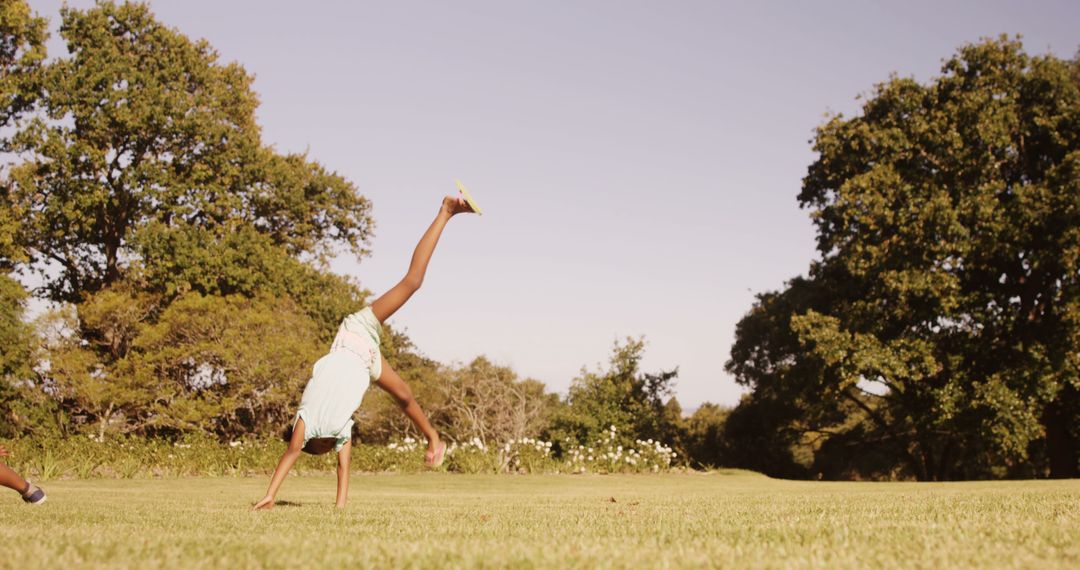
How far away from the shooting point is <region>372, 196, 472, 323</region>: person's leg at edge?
6969 millimetres

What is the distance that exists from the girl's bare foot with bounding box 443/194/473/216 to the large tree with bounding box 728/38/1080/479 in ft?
58.0

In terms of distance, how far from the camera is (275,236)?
3431cm

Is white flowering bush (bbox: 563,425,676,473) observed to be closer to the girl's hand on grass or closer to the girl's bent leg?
the girl's bent leg

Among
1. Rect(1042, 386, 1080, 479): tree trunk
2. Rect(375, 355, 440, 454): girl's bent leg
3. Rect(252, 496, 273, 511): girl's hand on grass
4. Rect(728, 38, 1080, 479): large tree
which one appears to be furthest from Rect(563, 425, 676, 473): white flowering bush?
Rect(252, 496, 273, 511): girl's hand on grass

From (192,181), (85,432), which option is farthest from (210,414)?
(192,181)

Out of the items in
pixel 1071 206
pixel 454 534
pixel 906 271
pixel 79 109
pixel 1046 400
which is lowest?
pixel 454 534

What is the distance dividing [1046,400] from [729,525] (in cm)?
2077

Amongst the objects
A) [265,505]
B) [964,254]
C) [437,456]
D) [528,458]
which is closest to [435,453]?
[437,456]

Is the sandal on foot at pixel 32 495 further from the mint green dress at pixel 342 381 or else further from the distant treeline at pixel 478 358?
the distant treeline at pixel 478 358

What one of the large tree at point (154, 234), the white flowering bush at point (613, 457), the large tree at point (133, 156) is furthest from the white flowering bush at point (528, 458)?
the large tree at point (133, 156)

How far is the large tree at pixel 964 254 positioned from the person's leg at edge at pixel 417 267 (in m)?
17.8

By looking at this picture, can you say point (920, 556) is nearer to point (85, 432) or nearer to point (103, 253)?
point (85, 432)

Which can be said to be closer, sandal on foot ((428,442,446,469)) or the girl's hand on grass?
the girl's hand on grass

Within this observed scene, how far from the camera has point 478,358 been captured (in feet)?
99.0
